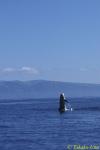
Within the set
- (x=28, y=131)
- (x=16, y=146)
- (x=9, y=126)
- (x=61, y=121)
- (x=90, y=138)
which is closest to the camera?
(x=16, y=146)

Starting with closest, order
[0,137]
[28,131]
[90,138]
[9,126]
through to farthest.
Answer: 1. [90,138]
2. [0,137]
3. [28,131]
4. [9,126]

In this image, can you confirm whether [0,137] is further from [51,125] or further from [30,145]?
[51,125]

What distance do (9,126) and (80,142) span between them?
21.7m

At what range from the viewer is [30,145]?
55344 mm

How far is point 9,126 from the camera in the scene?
76.1 meters

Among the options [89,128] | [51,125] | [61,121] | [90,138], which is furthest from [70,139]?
[61,121]

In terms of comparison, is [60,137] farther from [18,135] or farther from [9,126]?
[9,126]

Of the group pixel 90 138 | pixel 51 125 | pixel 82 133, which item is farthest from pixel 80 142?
pixel 51 125

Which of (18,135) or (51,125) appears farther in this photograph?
(51,125)

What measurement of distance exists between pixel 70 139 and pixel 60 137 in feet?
7.84

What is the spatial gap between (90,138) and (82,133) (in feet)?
18.0

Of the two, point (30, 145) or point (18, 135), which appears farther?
point (18, 135)

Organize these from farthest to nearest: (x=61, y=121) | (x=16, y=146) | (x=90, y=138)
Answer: (x=61, y=121) < (x=90, y=138) < (x=16, y=146)

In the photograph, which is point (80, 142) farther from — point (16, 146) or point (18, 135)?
point (18, 135)
